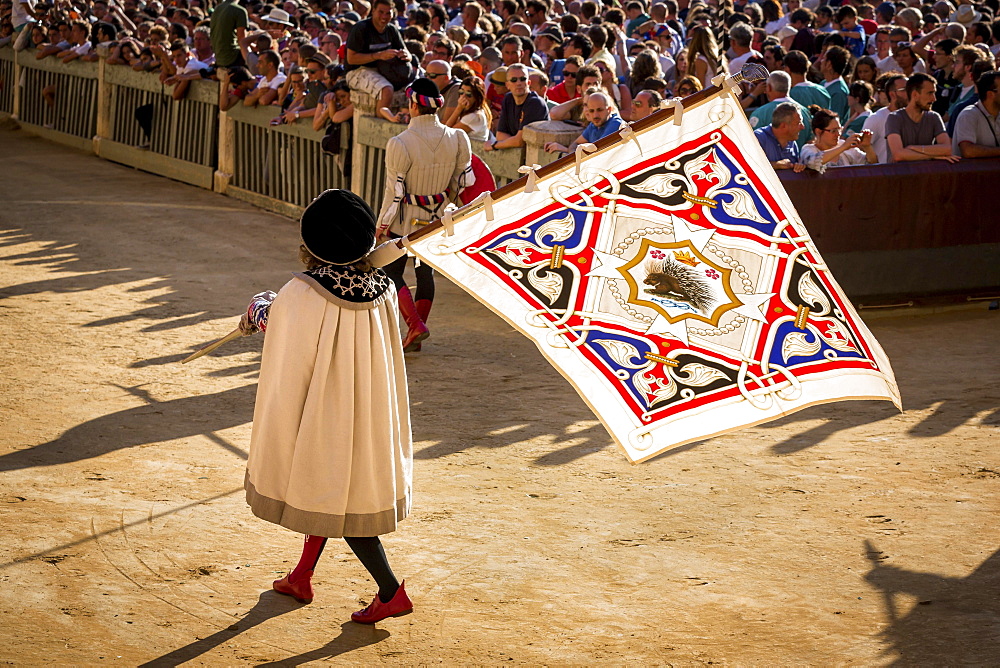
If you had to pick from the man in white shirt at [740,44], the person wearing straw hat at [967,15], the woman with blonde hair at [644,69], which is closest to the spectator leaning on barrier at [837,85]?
the man in white shirt at [740,44]

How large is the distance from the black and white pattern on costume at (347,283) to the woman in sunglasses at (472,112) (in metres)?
5.58

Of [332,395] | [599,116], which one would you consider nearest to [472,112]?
[599,116]

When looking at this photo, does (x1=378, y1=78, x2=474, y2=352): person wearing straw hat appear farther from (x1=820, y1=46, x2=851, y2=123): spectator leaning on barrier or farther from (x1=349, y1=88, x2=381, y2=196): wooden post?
(x1=820, y1=46, x2=851, y2=123): spectator leaning on barrier

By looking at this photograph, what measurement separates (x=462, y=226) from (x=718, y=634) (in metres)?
1.93

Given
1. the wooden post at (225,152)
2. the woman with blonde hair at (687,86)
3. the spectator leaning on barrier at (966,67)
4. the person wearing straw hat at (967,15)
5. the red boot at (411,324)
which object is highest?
the person wearing straw hat at (967,15)

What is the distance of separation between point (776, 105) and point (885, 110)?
1.21 metres

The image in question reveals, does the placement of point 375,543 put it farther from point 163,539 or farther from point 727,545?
point 727,545

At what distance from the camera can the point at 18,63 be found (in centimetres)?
2053

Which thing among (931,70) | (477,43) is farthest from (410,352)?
(931,70)

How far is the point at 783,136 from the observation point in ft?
32.6

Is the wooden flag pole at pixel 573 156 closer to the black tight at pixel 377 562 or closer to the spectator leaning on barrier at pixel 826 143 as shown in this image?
the black tight at pixel 377 562

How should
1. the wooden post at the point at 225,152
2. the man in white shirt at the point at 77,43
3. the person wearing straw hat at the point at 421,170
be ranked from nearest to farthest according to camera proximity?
the person wearing straw hat at the point at 421,170
the wooden post at the point at 225,152
the man in white shirt at the point at 77,43

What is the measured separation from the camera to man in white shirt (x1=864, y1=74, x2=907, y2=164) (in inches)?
426

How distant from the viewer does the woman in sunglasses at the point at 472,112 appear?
10164 millimetres
